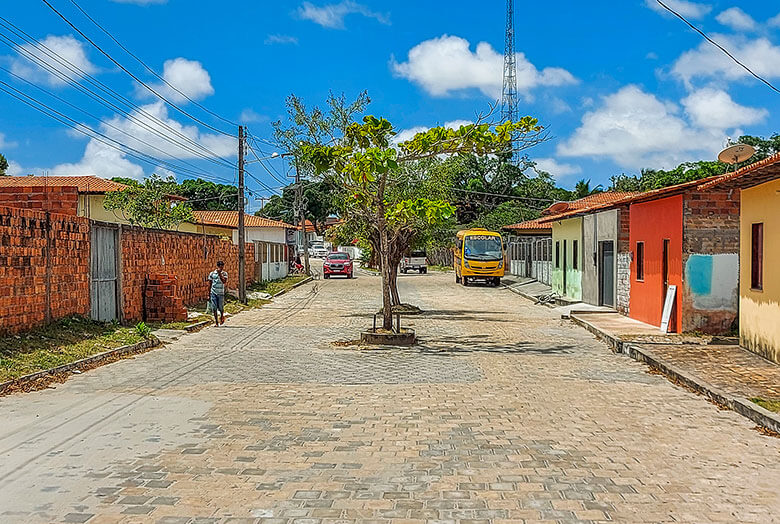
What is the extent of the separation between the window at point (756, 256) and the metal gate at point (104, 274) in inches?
506

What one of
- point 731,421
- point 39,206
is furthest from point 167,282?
point 731,421

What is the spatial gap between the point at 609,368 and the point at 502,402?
169 inches

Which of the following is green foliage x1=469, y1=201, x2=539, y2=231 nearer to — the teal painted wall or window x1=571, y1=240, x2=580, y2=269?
the teal painted wall

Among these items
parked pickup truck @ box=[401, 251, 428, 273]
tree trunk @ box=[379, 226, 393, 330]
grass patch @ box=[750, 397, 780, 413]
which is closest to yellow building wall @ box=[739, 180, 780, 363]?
grass patch @ box=[750, 397, 780, 413]

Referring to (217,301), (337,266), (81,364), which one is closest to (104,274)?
(217,301)

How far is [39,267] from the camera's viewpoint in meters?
14.7

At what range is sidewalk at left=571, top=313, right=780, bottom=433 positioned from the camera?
33.9 feet

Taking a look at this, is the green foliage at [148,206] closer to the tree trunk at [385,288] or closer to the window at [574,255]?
the window at [574,255]

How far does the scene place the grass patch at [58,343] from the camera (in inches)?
474

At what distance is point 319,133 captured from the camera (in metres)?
18.8

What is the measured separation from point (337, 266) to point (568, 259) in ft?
89.4

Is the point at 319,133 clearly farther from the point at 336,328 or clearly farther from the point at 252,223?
the point at 252,223

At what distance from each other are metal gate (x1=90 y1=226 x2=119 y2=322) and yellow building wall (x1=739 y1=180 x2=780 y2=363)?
503 inches

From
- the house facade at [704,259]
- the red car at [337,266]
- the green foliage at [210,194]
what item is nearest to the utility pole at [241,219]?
the house facade at [704,259]
